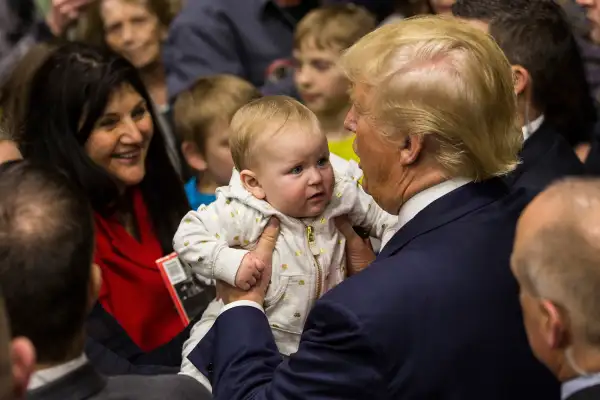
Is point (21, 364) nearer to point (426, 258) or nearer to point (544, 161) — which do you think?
point (426, 258)

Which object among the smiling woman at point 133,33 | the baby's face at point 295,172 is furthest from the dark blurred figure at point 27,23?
Answer: the baby's face at point 295,172

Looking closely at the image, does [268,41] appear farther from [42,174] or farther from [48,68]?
[42,174]

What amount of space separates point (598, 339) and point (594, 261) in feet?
0.41

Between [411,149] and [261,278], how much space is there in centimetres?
56

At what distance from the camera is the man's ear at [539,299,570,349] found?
164 cm

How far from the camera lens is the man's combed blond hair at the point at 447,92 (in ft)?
6.43

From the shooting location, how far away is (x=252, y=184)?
8.09 feet

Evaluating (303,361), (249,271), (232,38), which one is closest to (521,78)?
(249,271)

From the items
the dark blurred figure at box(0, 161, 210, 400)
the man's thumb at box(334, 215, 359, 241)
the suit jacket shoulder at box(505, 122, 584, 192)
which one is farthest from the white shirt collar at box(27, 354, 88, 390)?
the suit jacket shoulder at box(505, 122, 584, 192)

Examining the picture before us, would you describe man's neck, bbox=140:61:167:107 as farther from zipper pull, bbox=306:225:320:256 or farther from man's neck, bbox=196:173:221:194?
zipper pull, bbox=306:225:320:256

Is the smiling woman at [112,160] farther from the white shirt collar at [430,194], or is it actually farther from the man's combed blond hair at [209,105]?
the white shirt collar at [430,194]

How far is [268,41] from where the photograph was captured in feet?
15.4

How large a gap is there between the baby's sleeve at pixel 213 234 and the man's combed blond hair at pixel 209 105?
3.14ft

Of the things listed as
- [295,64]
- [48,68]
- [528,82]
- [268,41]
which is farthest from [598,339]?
[268,41]
